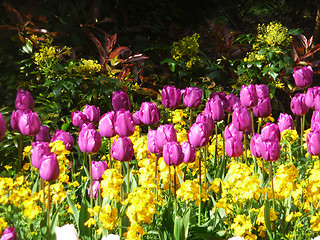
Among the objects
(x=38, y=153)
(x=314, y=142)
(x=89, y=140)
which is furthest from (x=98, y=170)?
(x=314, y=142)

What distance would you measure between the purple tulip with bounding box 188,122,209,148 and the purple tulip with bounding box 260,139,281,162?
246 mm

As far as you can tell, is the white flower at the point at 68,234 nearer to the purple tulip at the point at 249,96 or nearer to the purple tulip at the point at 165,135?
the purple tulip at the point at 165,135

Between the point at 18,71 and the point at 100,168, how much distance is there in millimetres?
2113

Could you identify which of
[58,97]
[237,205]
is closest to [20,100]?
[58,97]

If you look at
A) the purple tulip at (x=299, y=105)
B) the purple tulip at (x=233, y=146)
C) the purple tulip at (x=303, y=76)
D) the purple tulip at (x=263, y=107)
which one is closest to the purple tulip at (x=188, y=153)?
the purple tulip at (x=233, y=146)

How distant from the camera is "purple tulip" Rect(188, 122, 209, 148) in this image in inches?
77.0

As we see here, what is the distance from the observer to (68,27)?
12.7 feet

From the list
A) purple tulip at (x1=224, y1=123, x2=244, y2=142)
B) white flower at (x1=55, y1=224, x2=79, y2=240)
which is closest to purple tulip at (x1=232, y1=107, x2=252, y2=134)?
purple tulip at (x1=224, y1=123, x2=244, y2=142)

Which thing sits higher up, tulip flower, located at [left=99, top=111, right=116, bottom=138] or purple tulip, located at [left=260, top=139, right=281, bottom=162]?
tulip flower, located at [left=99, top=111, right=116, bottom=138]

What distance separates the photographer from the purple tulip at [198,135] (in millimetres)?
1956

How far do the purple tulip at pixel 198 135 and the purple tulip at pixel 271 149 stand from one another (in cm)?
25

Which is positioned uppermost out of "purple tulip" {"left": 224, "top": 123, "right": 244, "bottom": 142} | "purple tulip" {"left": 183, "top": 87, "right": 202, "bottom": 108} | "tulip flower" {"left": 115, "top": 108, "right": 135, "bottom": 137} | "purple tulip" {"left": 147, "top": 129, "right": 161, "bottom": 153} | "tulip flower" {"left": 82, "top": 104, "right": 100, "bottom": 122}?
"purple tulip" {"left": 183, "top": 87, "right": 202, "bottom": 108}

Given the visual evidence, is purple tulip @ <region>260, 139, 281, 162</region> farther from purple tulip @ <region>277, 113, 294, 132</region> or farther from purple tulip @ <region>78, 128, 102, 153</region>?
purple tulip @ <region>277, 113, 294, 132</region>

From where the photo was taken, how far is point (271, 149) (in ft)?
6.06
